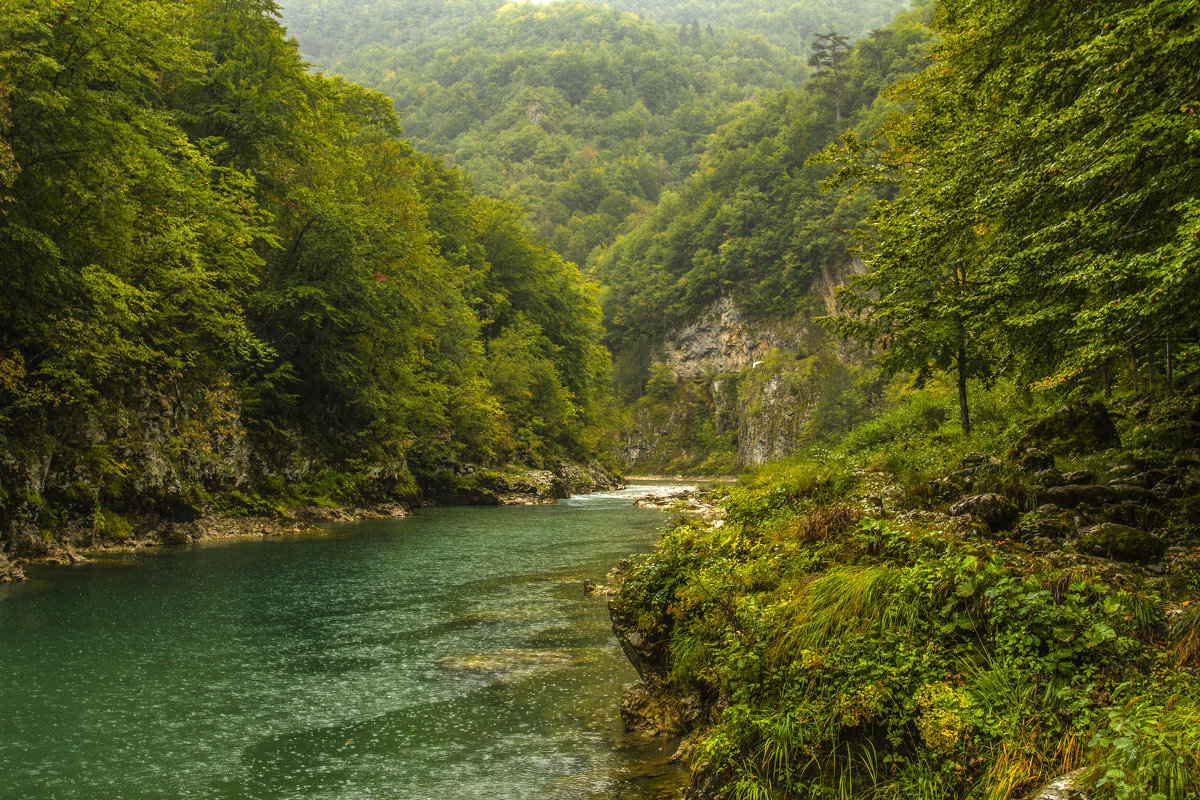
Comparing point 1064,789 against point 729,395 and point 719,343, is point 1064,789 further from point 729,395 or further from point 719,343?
point 719,343

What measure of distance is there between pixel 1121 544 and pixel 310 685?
9.28 metres

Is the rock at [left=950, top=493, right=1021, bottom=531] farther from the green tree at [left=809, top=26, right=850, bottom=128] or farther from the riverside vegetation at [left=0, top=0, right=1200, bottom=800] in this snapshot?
the green tree at [left=809, top=26, right=850, bottom=128]

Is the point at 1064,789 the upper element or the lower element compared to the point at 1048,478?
Answer: lower

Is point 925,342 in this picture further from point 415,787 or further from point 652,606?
point 415,787

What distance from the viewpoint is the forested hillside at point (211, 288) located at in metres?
16.8

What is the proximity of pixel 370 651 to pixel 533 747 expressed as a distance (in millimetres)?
4382

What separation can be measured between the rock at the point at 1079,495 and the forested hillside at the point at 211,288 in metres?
18.7

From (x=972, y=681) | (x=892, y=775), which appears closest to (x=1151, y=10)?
(x=972, y=681)

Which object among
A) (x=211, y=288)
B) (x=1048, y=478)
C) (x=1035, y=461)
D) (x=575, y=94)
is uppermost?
(x=575, y=94)

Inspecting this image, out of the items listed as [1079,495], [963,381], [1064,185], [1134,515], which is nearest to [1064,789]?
[1134,515]

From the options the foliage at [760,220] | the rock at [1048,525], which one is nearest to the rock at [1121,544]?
the rock at [1048,525]

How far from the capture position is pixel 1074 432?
33.1ft

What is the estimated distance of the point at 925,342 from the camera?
1552 cm

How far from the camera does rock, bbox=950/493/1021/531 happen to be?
301 inches
